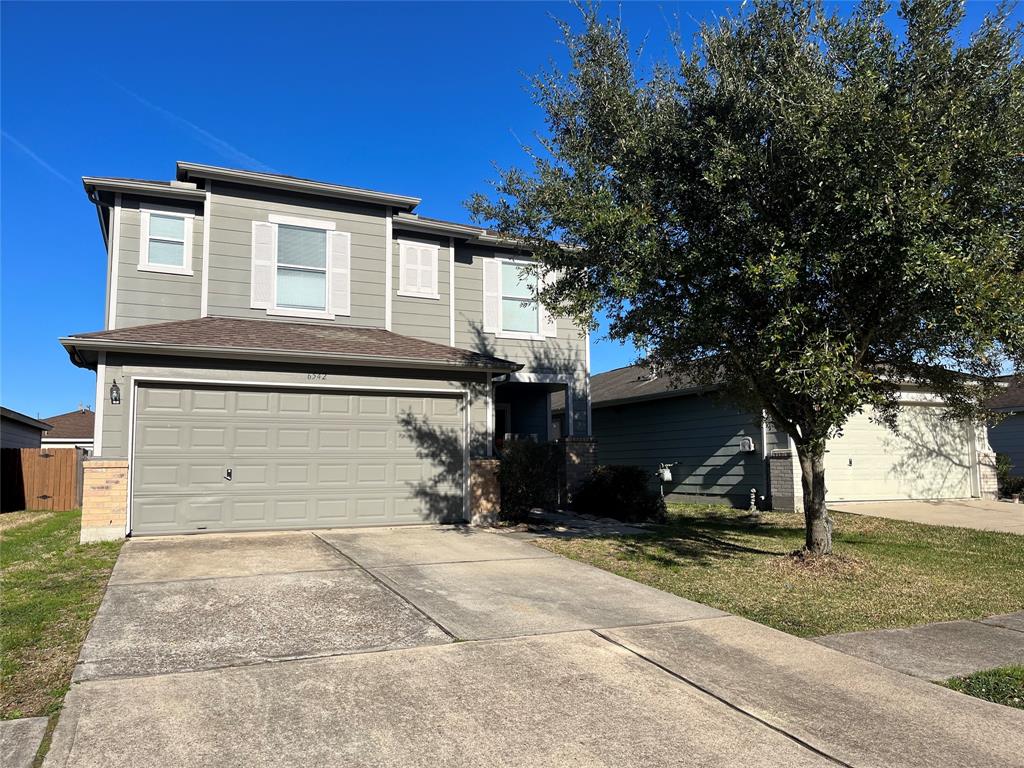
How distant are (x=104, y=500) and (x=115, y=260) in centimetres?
481

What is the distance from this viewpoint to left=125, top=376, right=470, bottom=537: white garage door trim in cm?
1071

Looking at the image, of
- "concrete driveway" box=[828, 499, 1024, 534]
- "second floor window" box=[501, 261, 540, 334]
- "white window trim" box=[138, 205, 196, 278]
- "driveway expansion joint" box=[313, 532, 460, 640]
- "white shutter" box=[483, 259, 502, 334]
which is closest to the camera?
"driveway expansion joint" box=[313, 532, 460, 640]

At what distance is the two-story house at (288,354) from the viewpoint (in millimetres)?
10914

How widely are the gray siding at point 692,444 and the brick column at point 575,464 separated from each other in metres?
3.06

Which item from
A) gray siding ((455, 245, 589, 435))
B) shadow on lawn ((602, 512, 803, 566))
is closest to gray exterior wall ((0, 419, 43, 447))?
gray siding ((455, 245, 589, 435))

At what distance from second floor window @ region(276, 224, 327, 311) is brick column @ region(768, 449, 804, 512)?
398 inches

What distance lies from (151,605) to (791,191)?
772cm

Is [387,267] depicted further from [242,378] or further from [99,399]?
[99,399]

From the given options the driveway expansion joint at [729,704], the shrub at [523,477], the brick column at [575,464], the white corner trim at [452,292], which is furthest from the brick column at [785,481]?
the driveway expansion joint at [729,704]

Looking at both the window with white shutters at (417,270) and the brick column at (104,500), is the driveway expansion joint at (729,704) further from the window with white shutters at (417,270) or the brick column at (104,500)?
the window with white shutters at (417,270)

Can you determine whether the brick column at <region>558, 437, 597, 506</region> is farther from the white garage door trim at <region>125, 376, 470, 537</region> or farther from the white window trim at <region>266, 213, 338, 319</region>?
the white window trim at <region>266, 213, 338, 319</region>

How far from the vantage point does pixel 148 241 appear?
43.5 ft

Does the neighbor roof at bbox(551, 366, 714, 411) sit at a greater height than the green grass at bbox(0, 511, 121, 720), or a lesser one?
greater

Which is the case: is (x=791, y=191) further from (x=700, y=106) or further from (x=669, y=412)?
(x=669, y=412)
